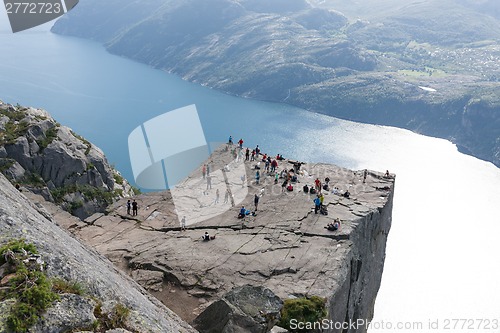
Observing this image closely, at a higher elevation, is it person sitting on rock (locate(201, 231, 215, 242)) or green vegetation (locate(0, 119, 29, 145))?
green vegetation (locate(0, 119, 29, 145))

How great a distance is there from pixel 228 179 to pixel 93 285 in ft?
101

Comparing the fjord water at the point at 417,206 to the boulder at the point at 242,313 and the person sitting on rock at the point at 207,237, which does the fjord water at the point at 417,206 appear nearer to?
the person sitting on rock at the point at 207,237

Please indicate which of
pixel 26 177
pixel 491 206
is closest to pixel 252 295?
pixel 26 177

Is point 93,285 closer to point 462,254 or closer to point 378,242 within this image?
point 378,242

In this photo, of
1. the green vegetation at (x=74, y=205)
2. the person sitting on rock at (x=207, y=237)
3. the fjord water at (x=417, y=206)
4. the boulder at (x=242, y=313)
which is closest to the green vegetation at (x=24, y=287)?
the boulder at (x=242, y=313)

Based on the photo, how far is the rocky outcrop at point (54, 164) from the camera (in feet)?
138

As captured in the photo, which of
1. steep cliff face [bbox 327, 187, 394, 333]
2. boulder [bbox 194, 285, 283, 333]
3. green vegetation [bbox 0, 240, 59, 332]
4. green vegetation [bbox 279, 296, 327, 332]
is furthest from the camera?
steep cliff face [bbox 327, 187, 394, 333]

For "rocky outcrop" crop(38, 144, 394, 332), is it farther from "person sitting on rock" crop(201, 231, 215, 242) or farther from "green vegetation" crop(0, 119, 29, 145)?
"green vegetation" crop(0, 119, 29, 145)

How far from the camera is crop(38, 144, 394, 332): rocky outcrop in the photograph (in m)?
25.8

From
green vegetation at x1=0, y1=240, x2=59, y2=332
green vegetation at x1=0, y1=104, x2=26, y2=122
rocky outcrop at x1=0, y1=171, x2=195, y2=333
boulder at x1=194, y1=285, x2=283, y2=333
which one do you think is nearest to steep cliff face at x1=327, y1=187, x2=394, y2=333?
boulder at x1=194, y1=285, x2=283, y2=333

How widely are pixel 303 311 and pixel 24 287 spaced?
14.6 metres

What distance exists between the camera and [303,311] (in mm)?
22203

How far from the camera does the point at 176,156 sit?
4852 inches

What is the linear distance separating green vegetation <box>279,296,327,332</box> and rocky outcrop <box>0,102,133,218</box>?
27.8 meters
